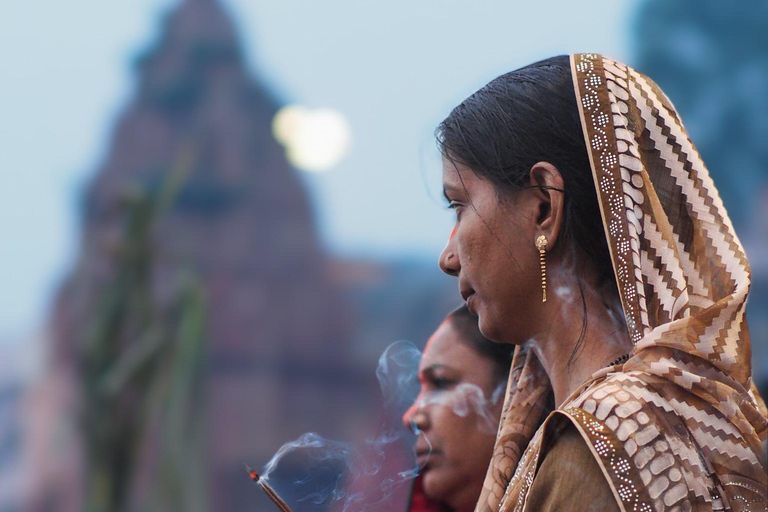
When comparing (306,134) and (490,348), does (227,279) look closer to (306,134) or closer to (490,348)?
(306,134)

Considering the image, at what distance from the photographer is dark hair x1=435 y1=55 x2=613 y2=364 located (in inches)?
56.9

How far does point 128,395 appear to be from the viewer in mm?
8891

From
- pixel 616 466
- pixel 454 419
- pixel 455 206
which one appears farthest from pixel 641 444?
pixel 454 419

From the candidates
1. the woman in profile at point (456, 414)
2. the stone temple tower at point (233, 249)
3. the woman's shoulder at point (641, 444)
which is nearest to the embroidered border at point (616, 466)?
the woman's shoulder at point (641, 444)

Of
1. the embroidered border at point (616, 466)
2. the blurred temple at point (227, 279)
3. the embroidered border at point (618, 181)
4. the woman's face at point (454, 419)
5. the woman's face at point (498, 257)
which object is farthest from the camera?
the blurred temple at point (227, 279)

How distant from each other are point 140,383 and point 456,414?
7377mm

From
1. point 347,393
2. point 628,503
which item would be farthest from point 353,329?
point 628,503

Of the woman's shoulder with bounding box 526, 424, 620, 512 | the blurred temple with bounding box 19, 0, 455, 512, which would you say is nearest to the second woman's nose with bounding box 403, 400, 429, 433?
the woman's shoulder with bounding box 526, 424, 620, 512

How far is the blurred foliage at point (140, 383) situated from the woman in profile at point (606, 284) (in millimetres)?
7507

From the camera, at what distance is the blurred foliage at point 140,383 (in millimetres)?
8555

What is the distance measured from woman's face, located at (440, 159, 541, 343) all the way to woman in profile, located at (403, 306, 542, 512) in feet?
1.93

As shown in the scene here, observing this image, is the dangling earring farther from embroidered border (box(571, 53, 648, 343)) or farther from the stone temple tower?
the stone temple tower

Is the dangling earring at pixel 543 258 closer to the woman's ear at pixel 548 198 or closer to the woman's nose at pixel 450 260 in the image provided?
the woman's ear at pixel 548 198

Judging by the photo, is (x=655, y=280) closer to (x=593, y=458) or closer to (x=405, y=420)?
(x=593, y=458)
